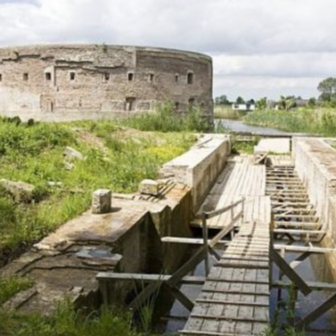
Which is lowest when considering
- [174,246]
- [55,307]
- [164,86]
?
[174,246]

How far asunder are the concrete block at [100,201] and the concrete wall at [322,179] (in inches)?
141

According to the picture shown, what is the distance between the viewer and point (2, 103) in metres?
30.9

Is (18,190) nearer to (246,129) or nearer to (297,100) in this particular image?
(246,129)

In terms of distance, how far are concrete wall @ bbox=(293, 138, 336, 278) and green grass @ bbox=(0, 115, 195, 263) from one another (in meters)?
3.36

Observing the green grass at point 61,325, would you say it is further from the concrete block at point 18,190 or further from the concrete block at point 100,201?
the concrete block at point 18,190

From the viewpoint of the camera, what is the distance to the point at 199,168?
12641 mm

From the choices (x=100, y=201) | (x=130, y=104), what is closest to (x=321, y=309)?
(x=100, y=201)

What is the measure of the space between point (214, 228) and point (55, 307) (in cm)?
611

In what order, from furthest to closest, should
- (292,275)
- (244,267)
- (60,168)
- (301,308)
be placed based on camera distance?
(60,168) < (301,308) < (292,275) < (244,267)

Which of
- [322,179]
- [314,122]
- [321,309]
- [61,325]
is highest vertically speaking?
[314,122]

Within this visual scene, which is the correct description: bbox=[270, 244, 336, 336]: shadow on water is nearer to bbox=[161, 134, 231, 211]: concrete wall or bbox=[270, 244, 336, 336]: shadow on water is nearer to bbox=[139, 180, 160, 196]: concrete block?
bbox=[139, 180, 160, 196]: concrete block

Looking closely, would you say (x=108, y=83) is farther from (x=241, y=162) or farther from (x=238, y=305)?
(x=238, y=305)

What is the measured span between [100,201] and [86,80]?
21.8 m

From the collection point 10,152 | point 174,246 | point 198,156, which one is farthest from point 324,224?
point 10,152
